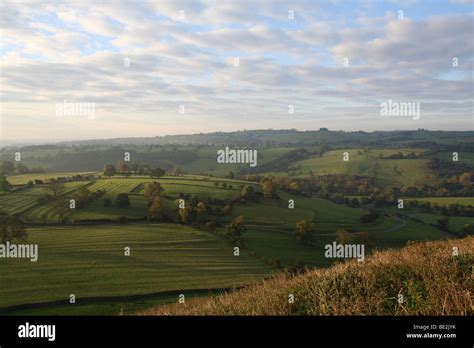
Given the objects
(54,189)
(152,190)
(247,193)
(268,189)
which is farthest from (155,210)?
(268,189)

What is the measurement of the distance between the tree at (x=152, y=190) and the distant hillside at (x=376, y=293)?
220ft

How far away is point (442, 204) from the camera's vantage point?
3214 inches

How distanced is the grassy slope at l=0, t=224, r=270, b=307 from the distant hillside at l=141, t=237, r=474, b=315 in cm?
2726

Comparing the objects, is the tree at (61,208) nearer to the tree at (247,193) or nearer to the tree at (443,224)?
the tree at (247,193)

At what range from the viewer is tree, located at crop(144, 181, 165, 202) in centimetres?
7317

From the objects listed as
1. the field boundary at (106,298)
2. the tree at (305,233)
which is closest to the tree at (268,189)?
the tree at (305,233)

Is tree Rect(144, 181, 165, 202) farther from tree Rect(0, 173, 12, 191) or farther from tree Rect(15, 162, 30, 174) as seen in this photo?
tree Rect(15, 162, 30, 174)

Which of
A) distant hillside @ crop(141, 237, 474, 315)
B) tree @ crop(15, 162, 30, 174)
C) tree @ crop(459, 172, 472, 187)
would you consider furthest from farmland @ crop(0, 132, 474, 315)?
distant hillside @ crop(141, 237, 474, 315)

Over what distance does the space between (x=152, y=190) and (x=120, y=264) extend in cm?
2946

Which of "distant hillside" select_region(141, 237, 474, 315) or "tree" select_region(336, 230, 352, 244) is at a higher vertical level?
"distant hillside" select_region(141, 237, 474, 315)

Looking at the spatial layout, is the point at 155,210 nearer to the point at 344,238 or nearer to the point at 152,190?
the point at 152,190

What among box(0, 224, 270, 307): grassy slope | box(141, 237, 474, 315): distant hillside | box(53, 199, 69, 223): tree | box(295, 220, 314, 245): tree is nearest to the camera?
box(141, 237, 474, 315): distant hillside

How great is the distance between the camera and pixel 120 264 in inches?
1850
